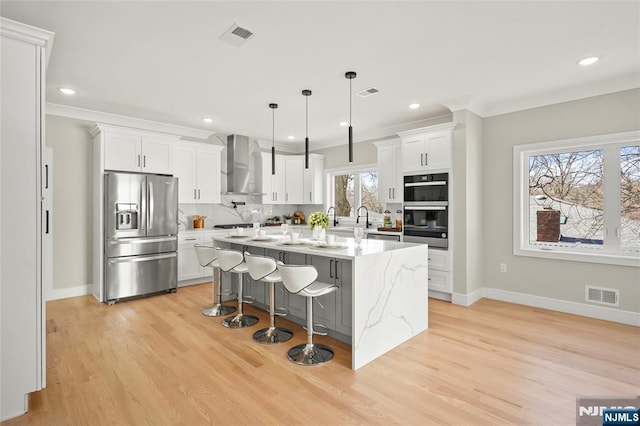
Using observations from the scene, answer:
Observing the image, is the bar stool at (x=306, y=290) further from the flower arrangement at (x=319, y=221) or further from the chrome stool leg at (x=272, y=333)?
the flower arrangement at (x=319, y=221)

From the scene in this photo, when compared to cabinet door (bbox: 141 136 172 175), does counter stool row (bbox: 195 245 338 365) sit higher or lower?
lower

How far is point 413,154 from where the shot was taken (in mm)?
5000

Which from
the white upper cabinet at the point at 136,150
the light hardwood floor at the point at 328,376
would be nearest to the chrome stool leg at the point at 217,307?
the light hardwood floor at the point at 328,376

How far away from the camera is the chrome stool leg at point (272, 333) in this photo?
3.26 metres

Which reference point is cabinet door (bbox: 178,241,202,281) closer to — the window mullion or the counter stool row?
the counter stool row

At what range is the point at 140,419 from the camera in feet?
6.89

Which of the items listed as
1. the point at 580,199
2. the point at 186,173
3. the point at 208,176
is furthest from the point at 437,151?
the point at 186,173

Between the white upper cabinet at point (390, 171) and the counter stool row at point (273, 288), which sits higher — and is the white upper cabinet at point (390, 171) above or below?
above

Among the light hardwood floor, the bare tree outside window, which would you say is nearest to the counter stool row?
the light hardwood floor

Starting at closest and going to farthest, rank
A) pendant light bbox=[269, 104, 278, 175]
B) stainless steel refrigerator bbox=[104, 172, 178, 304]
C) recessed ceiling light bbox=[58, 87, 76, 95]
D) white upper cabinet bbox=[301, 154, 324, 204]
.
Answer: recessed ceiling light bbox=[58, 87, 76, 95]
pendant light bbox=[269, 104, 278, 175]
stainless steel refrigerator bbox=[104, 172, 178, 304]
white upper cabinet bbox=[301, 154, 324, 204]

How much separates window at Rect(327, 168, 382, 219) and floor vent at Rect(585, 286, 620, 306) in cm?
323

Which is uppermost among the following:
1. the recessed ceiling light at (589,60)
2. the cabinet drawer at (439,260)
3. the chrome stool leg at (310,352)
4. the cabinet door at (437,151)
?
the recessed ceiling light at (589,60)

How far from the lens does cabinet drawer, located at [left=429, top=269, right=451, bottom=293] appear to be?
15.2 ft

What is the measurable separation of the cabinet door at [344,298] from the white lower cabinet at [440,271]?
2.13 metres
